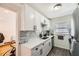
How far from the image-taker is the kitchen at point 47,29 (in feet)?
3.65

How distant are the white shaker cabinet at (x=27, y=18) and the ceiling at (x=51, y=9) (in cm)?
9

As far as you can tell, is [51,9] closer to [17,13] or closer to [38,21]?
[38,21]

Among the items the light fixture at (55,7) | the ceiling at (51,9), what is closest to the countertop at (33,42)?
the ceiling at (51,9)

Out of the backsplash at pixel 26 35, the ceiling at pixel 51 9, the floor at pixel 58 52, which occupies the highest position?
the ceiling at pixel 51 9

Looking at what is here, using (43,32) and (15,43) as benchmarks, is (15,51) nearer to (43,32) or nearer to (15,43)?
(15,43)

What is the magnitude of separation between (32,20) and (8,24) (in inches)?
14.7

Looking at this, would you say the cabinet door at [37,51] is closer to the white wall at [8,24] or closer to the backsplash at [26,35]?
the backsplash at [26,35]

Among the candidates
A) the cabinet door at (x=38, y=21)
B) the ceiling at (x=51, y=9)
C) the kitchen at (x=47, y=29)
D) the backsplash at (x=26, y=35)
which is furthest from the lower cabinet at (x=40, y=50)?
the ceiling at (x=51, y=9)

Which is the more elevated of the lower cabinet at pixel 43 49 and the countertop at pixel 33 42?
the countertop at pixel 33 42

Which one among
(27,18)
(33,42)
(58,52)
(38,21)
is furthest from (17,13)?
(58,52)

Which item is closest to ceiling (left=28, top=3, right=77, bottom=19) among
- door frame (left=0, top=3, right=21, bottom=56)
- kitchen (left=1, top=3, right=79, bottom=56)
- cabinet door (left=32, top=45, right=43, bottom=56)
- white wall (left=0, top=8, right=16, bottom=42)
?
kitchen (left=1, top=3, right=79, bottom=56)

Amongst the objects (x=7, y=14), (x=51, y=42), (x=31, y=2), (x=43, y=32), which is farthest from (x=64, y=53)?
(x=7, y=14)

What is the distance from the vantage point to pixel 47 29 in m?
1.18

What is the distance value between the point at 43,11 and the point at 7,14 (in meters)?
0.55
